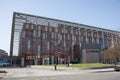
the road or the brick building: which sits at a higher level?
the brick building

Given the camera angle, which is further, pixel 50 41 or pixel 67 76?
pixel 50 41

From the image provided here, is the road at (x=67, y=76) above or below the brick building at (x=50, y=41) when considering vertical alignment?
below

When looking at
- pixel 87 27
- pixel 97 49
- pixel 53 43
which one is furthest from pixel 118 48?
pixel 87 27

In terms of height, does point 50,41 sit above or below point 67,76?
above

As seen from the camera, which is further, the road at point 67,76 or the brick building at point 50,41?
the brick building at point 50,41

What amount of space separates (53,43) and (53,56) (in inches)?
257

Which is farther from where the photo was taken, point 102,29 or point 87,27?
point 102,29

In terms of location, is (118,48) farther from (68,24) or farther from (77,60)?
(68,24)

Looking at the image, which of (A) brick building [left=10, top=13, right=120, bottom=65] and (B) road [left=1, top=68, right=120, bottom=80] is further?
(A) brick building [left=10, top=13, right=120, bottom=65]

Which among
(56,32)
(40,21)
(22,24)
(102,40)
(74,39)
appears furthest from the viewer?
(102,40)

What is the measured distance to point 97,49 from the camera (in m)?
80.2

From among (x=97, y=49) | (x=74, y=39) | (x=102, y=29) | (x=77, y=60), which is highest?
(x=102, y=29)

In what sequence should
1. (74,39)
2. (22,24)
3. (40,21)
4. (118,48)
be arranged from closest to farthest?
(118,48)
(22,24)
(40,21)
(74,39)

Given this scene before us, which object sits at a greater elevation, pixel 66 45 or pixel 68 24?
pixel 68 24
